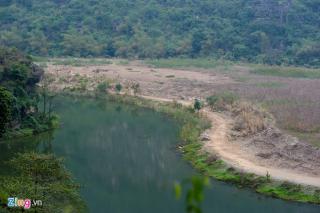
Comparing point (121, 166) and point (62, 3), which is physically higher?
point (62, 3)

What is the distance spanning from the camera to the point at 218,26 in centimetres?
10562

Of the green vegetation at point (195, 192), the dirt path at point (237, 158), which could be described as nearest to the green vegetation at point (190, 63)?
the dirt path at point (237, 158)

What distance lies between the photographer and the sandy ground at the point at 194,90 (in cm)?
3372

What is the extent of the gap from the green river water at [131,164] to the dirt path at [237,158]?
7.02ft

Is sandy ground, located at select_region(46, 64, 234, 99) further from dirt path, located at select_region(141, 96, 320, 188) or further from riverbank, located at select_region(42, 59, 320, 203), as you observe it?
dirt path, located at select_region(141, 96, 320, 188)

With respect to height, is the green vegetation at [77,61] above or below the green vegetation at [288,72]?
below

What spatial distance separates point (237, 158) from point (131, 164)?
726 centimetres

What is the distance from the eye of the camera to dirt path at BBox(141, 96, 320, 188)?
32031 mm

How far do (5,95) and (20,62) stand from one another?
16.4 m

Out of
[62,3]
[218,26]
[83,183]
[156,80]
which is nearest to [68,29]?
[62,3]

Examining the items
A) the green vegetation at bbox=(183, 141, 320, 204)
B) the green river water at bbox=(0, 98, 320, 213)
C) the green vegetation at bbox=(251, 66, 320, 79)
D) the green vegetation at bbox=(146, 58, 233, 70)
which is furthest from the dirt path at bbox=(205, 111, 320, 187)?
the green vegetation at bbox=(146, 58, 233, 70)

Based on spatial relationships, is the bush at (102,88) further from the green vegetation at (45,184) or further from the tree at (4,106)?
the green vegetation at (45,184)

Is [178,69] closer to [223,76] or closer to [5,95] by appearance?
[223,76]

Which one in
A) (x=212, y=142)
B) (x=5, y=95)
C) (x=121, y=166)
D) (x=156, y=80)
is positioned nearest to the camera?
(x=5, y=95)
